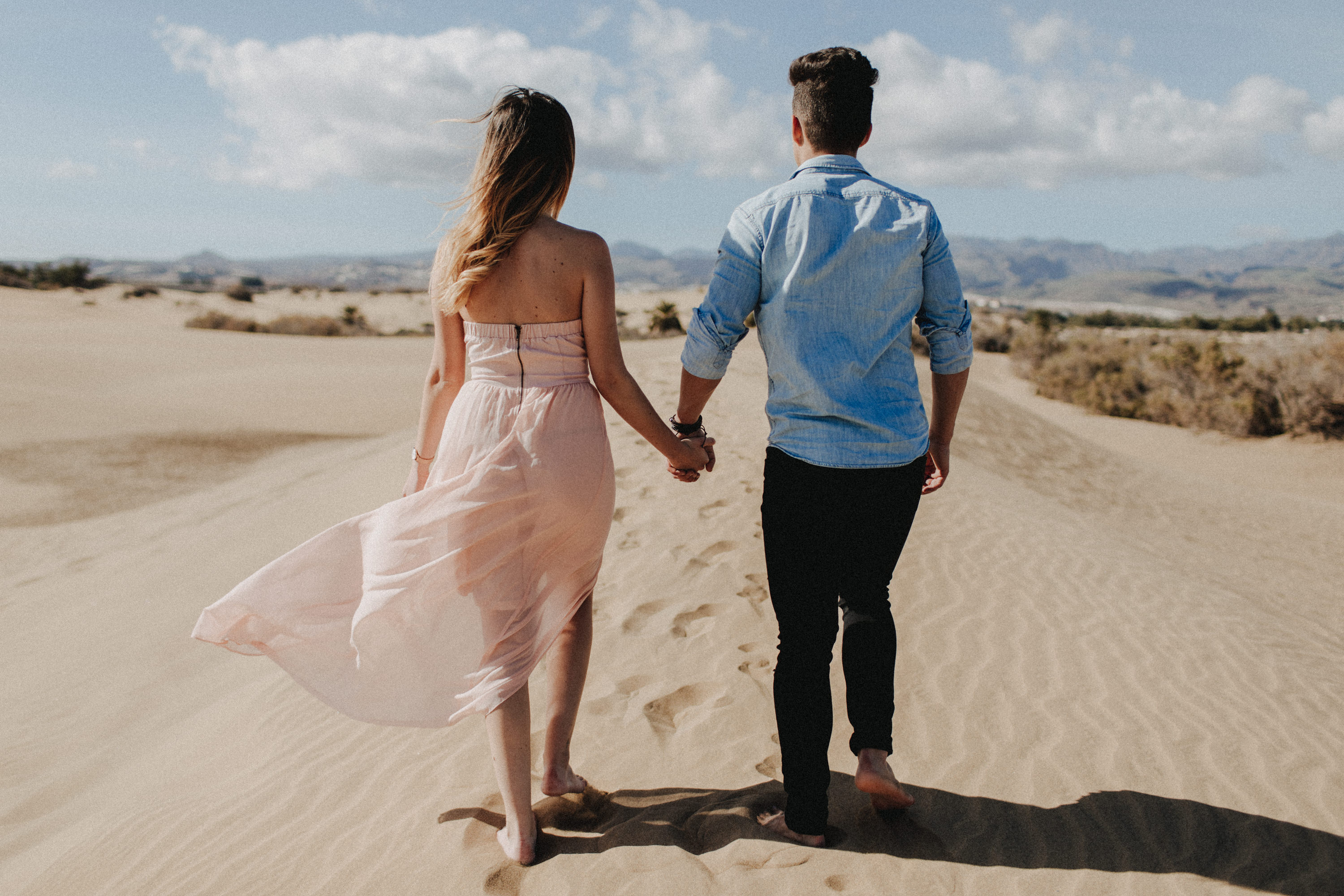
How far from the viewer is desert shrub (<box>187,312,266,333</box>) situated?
26094mm

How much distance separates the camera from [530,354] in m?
2.33

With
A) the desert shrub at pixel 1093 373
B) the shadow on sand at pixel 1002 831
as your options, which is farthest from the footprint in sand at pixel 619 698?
the desert shrub at pixel 1093 373

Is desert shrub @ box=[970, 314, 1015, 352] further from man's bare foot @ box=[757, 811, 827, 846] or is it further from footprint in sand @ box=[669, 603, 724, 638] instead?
man's bare foot @ box=[757, 811, 827, 846]

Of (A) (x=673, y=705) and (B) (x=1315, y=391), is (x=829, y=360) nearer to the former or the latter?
(A) (x=673, y=705)

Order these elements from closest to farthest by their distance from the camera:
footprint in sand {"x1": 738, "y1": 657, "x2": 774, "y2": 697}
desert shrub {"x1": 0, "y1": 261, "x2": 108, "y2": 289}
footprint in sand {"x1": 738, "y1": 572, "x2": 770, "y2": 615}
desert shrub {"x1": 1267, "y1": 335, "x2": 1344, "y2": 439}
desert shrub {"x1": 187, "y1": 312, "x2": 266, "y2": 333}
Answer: footprint in sand {"x1": 738, "y1": 657, "x2": 774, "y2": 697} → footprint in sand {"x1": 738, "y1": 572, "x2": 770, "y2": 615} → desert shrub {"x1": 1267, "y1": 335, "x2": 1344, "y2": 439} → desert shrub {"x1": 187, "y1": 312, "x2": 266, "y2": 333} → desert shrub {"x1": 0, "y1": 261, "x2": 108, "y2": 289}

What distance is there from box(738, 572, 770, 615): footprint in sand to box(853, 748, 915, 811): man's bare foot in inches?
70.5

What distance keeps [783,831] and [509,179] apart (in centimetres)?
212

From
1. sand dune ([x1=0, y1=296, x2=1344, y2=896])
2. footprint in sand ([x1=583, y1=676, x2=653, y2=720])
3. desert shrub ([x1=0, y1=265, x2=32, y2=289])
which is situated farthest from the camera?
desert shrub ([x1=0, y1=265, x2=32, y2=289])

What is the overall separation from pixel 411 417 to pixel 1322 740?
1304cm

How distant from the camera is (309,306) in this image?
127 feet

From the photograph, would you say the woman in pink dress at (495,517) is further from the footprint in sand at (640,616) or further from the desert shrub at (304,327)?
the desert shrub at (304,327)

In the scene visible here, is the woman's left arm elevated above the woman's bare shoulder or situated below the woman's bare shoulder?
below

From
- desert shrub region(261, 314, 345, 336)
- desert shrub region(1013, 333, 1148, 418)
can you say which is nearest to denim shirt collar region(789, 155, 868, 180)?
desert shrub region(1013, 333, 1148, 418)

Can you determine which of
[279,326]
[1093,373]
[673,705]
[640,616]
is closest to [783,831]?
[673,705]
